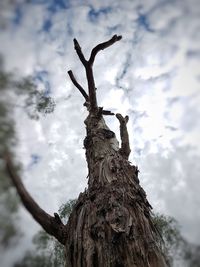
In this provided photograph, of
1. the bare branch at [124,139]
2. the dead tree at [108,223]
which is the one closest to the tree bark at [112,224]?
the dead tree at [108,223]

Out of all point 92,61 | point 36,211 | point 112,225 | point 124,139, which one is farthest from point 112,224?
point 92,61

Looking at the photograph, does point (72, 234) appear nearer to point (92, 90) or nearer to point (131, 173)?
point (131, 173)

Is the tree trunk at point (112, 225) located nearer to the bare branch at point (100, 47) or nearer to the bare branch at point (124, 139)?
the bare branch at point (124, 139)

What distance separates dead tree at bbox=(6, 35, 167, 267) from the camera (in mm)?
2164

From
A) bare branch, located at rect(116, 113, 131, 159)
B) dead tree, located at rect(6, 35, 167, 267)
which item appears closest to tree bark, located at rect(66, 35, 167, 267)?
A: dead tree, located at rect(6, 35, 167, 267)

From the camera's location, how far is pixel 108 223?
239 cm

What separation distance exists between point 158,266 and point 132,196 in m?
0.78

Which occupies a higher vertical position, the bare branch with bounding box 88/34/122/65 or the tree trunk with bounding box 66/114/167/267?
the bare branch with bounding box 88/34/122/65

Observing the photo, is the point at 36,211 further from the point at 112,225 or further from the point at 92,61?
the point at 92,61

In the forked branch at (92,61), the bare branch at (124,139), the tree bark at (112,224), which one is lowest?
the tree bark at (112,224)

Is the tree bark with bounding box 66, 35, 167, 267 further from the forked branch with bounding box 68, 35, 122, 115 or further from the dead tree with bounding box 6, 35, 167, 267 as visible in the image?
the forked branch with bounding box 68, 35, 122, 115

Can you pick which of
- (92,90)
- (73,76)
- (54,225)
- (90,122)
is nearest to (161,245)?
(54,225)

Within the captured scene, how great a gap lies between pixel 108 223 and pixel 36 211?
62cm

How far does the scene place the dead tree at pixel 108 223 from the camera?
2164mm
